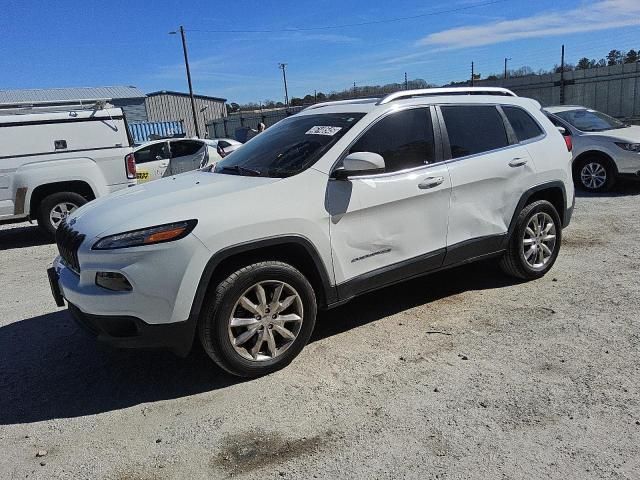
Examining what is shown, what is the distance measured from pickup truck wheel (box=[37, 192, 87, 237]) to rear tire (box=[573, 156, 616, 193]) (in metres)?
8.90

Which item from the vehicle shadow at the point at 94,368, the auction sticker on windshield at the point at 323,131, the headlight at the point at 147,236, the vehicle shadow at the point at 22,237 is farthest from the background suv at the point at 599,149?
the vehicle shadow at the point at 22,237

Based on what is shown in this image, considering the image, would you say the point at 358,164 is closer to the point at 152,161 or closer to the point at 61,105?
the point at 61,105

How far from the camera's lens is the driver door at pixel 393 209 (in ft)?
12.4

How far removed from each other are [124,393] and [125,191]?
5.16 feet

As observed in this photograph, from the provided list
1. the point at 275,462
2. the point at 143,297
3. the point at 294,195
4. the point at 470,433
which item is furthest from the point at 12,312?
the point at 470,433

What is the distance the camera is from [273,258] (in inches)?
143

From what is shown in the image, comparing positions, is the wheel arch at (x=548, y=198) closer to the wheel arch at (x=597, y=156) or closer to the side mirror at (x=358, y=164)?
the side mirror at (x=358, y=164)

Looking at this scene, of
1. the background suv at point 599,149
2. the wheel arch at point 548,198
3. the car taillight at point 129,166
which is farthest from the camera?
the background suv at point 599,149

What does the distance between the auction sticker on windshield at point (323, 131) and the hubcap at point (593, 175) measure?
7517 millimetres

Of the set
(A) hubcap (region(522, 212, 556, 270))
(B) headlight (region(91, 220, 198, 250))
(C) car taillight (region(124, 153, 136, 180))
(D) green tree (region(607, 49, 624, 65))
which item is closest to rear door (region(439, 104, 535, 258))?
(A) hubcap (region(522, 212, 556, 270))

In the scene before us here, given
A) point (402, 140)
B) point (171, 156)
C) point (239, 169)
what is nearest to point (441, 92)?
point (402, 140)

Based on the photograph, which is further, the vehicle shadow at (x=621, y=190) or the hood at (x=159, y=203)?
the vehicle shadow at (x=621, y=190)

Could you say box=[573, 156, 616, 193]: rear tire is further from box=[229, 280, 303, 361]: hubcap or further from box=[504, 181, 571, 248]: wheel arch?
box=[229, 280, 303, 361]: hubcap

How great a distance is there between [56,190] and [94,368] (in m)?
5.46
